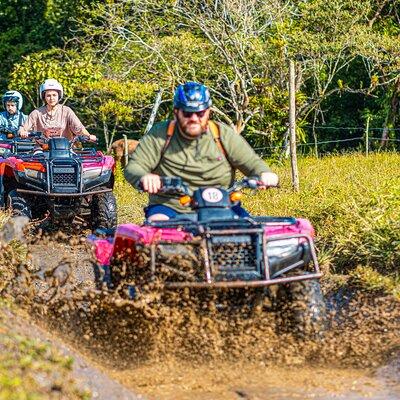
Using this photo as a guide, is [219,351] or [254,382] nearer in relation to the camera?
[254,382]

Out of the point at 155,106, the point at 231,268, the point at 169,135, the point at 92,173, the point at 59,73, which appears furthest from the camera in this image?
the point at 59,73

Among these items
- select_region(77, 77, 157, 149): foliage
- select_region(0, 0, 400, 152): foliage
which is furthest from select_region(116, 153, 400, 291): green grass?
select_region(77, 77, 157, 149): foliage

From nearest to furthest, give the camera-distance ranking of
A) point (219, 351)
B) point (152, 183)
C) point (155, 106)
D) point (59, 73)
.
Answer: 1. point (219, 351)
2. point (152, 183)
3. point (155, 106)
4. point (59, 73)

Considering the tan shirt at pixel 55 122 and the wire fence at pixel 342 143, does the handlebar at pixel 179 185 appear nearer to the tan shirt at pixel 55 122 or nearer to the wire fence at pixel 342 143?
the tan shirt at pixel 55 122

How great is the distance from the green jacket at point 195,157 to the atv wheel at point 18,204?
17.0 ft

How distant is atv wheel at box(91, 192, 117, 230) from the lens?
1278cm

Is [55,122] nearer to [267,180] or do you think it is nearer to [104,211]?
[104,211]

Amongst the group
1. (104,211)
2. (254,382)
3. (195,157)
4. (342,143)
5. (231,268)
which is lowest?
(342,143)

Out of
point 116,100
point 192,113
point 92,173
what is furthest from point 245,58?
point 192,113

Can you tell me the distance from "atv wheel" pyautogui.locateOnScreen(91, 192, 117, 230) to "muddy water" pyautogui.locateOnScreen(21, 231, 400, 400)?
515cm

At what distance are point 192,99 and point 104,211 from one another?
5.77 metres

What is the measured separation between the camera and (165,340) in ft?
22.1

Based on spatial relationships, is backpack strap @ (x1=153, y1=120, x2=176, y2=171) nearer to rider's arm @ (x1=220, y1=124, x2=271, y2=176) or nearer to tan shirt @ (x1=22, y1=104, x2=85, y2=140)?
rider's arm @ (x1=220, y1=124, x2=271, y2=176)

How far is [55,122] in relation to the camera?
13.7m
